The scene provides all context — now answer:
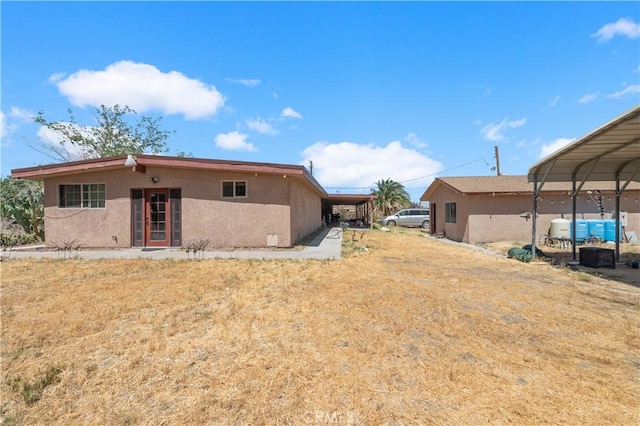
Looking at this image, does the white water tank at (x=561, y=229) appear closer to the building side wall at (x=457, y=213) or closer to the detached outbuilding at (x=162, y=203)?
the building side wall at (x=457, y=213)

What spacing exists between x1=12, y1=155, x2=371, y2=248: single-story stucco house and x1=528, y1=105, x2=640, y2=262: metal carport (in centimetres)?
758

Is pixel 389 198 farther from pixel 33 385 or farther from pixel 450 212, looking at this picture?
pixel 33 385

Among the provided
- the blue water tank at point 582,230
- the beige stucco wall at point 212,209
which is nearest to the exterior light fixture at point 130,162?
the beige stucco wall at point 212,209

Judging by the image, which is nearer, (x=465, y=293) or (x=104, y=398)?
(x=104, y=398)

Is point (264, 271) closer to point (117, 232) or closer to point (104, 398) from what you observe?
point (104, 398)

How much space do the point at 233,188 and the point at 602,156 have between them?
1129cm

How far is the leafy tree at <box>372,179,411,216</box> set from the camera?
36062 millimetres

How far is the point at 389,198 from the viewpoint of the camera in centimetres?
3628

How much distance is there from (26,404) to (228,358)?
→ 1569mm

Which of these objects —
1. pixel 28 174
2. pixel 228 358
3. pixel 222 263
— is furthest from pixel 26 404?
pixel 28 174

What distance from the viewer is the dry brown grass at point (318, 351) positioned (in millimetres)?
2455

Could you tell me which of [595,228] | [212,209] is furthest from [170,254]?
[595,228]

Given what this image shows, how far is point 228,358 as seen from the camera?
3.28 metres

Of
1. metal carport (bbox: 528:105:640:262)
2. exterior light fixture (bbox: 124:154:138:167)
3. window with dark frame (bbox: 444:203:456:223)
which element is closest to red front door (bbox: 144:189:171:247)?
exterior light fixture (bbox: 124:154:138:167)
